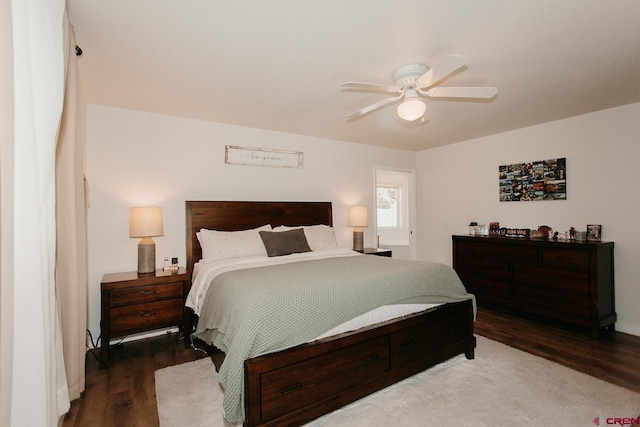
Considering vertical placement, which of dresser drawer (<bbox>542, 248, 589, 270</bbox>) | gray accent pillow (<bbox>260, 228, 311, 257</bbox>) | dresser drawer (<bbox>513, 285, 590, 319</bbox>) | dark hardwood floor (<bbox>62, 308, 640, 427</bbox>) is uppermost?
gray accent pillow (<bbox>260, 228, 311, 257</bbox>)

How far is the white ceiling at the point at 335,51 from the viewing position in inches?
67.2

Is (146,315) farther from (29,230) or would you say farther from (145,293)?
(29,230)

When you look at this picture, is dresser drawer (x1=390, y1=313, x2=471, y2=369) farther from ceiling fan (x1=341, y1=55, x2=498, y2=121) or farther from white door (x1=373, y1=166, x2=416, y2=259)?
white door (x1=373, y1=166, x2=416, y2=259)

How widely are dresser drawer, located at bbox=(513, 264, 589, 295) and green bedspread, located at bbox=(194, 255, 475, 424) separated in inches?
59.1

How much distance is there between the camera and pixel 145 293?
2.80m

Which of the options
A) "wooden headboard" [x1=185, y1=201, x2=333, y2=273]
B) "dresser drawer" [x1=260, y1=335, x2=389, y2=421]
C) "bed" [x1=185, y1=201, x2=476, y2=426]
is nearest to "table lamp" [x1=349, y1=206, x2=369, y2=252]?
"wooden headboard" [x1=185, y1=201, x2=333, y2=273]

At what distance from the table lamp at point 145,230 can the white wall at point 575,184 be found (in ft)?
13.8

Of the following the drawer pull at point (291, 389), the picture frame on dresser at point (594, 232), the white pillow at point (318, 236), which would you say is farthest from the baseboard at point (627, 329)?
the drawer pull at point (291, 389)

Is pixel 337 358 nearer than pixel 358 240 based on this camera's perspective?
Yes

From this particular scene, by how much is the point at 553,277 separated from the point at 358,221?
236 centimetres

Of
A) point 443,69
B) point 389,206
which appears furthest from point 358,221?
point 443,69

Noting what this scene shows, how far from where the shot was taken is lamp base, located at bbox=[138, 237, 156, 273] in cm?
299

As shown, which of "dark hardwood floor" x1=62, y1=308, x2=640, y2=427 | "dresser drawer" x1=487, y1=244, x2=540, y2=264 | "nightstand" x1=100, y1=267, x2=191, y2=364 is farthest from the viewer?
"dresser drawer" x1=487, y1=244, x2=540, y2=264

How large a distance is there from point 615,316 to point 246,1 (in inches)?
177
